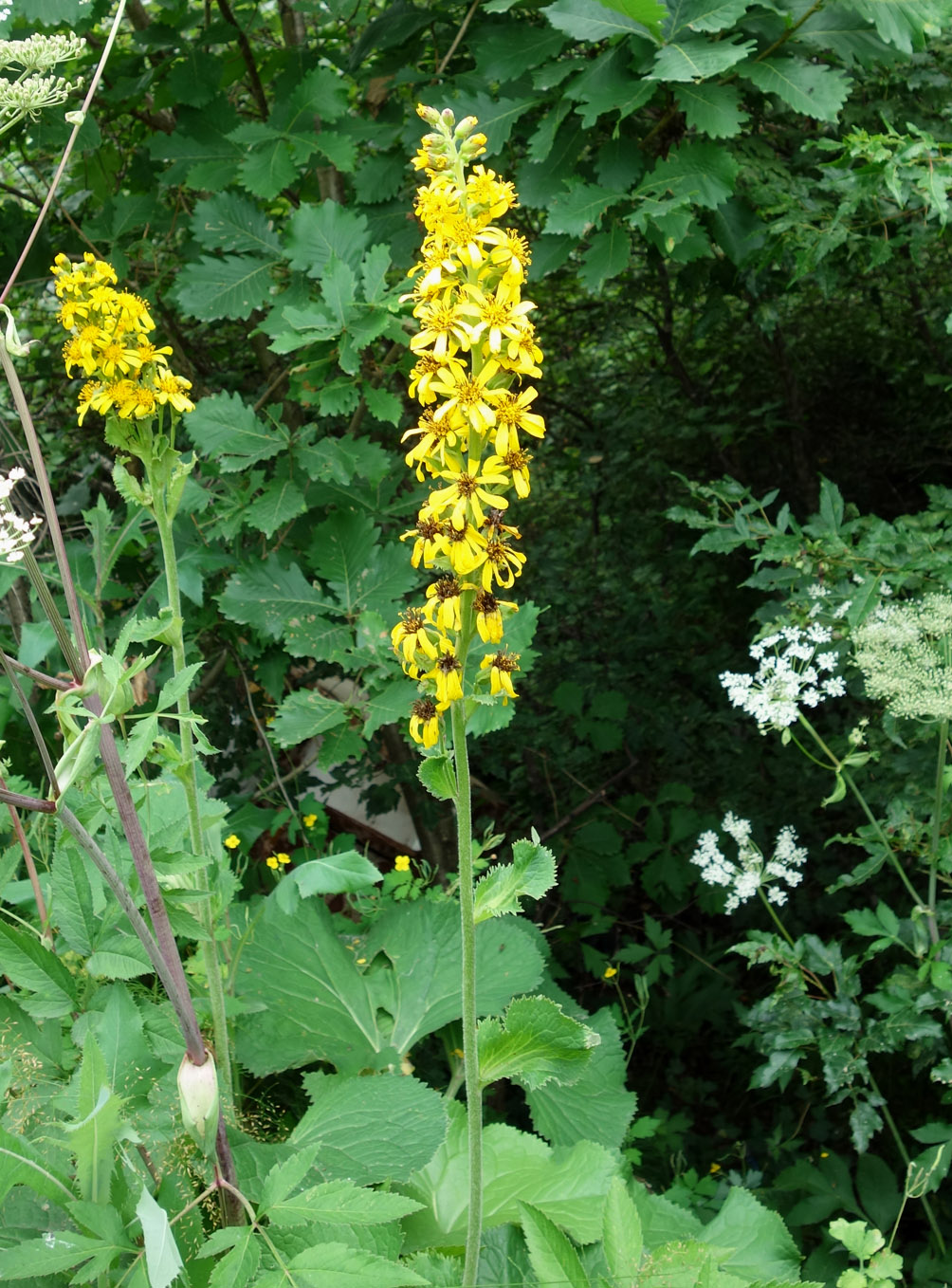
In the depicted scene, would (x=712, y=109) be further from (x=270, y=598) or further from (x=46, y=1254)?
(x=46, y=1254)

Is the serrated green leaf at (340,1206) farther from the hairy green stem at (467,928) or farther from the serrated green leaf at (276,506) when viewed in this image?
the serrated green leaf at (276,506)

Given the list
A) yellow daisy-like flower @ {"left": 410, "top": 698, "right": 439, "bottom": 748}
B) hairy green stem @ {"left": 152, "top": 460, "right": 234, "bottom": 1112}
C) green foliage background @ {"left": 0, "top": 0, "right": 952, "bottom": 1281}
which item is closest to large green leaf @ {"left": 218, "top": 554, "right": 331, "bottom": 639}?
green foliage background @ {"left": 0, "top": 0, "right": 952, "bottom": 1281}

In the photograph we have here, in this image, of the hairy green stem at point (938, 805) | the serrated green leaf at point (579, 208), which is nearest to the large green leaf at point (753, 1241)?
the hairy green stem at point (938, 805)

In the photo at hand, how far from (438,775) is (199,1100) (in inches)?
18.4

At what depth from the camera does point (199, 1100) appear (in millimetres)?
1169

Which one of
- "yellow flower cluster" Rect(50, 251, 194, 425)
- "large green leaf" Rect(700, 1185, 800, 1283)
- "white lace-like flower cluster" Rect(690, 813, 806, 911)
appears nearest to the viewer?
"yellow flower cluster" Rect(50, 251, 194, 425)

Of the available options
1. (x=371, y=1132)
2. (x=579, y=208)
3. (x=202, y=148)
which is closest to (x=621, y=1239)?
(x=371, y=1132)

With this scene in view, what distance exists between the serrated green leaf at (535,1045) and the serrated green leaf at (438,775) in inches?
11.0

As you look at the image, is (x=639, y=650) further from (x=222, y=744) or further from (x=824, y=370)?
(x=222, y=744)

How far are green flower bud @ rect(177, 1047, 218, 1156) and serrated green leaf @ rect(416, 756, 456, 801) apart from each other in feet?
1.41

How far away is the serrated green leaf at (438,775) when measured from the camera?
118cm

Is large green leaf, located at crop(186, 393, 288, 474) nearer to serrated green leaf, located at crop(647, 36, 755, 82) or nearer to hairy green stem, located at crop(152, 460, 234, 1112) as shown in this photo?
hairy green stem, located at crop(152, 460, 234, 1112)

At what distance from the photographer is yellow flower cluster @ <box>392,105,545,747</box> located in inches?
44.1

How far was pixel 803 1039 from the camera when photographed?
2182 millimetres
